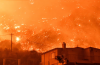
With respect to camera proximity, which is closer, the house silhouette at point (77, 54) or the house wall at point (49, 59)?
the house silhouette at point (77, 54)

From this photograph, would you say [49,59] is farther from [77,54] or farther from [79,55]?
[79,55]

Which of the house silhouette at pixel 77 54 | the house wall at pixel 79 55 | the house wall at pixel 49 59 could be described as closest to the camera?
the house silhouette at pixel 77 54

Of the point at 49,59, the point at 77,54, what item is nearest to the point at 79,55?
the point at 77,54

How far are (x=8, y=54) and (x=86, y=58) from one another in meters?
36.4

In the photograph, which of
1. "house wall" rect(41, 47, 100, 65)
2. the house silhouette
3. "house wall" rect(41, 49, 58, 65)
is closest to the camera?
the house silhouette

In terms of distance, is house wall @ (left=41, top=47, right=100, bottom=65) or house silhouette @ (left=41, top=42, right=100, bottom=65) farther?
house wall @ (left=41, top=47, right=100, bottom=65)

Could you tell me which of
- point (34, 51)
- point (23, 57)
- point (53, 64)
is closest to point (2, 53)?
point (23, 57)

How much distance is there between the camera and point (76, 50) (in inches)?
1699

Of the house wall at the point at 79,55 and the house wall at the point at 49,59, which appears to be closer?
the house wall at the point at 79,55

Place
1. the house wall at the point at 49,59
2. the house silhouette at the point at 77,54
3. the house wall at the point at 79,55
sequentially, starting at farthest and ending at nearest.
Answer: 1. the house wall at the point at 49,59
2. the house wall at the point at 79,55
3. the house silhouette at the point at 77,54

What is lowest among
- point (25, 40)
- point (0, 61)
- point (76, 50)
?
point (0, 61)

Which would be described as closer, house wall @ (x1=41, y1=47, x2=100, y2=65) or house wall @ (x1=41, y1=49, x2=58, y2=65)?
house wall @ (x1=41, y1=47, x2=100, y2=65)

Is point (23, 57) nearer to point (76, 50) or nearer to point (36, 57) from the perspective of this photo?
point (36, 57)

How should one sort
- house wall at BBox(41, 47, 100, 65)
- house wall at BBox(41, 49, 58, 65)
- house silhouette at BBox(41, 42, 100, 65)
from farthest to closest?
1. house wall at BBox(41, 49, 58, 65)
2. house wall at BBox(41, 47, 100, 65)
3. house silhouette at BBox(41, 42, 100, 65)
